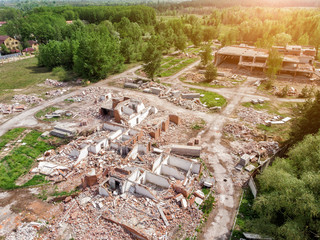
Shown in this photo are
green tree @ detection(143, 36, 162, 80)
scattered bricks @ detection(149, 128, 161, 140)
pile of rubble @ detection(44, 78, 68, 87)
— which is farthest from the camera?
pile of rubble @ detection(44, 78, 68, 87)

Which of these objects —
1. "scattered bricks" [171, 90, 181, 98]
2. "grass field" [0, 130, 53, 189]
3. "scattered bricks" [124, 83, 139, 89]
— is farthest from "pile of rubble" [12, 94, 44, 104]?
"scattered bricks" [171, 90, 181, 98]

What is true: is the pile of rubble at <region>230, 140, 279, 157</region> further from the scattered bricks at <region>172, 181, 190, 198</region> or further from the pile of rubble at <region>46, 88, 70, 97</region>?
the pile of rubble at <region>46, 88, 70, 97</region>

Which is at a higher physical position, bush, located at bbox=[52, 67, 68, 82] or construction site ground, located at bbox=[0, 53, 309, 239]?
bush, located at bbox=[52, 67, 68, 82]

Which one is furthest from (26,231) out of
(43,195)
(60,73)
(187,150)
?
(60,73)

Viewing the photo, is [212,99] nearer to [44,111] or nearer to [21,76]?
[44,111]

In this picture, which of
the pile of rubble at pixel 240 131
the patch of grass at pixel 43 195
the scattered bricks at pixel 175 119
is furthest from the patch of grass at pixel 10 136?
the pile of rubble at pixel 240 131

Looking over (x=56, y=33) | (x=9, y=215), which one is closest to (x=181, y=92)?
(x=9, y=215)

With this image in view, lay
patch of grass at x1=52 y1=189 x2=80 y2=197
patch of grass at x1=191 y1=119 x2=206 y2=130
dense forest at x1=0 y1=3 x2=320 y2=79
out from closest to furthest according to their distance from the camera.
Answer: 1. patch of grass at x1=52 y1=189 x2=80 y2=197
2. patch of grass at x1=191 y1=119 x2=206 y2=130
3. dense forest at x1=0 y1=3 x2=320 y2=79
